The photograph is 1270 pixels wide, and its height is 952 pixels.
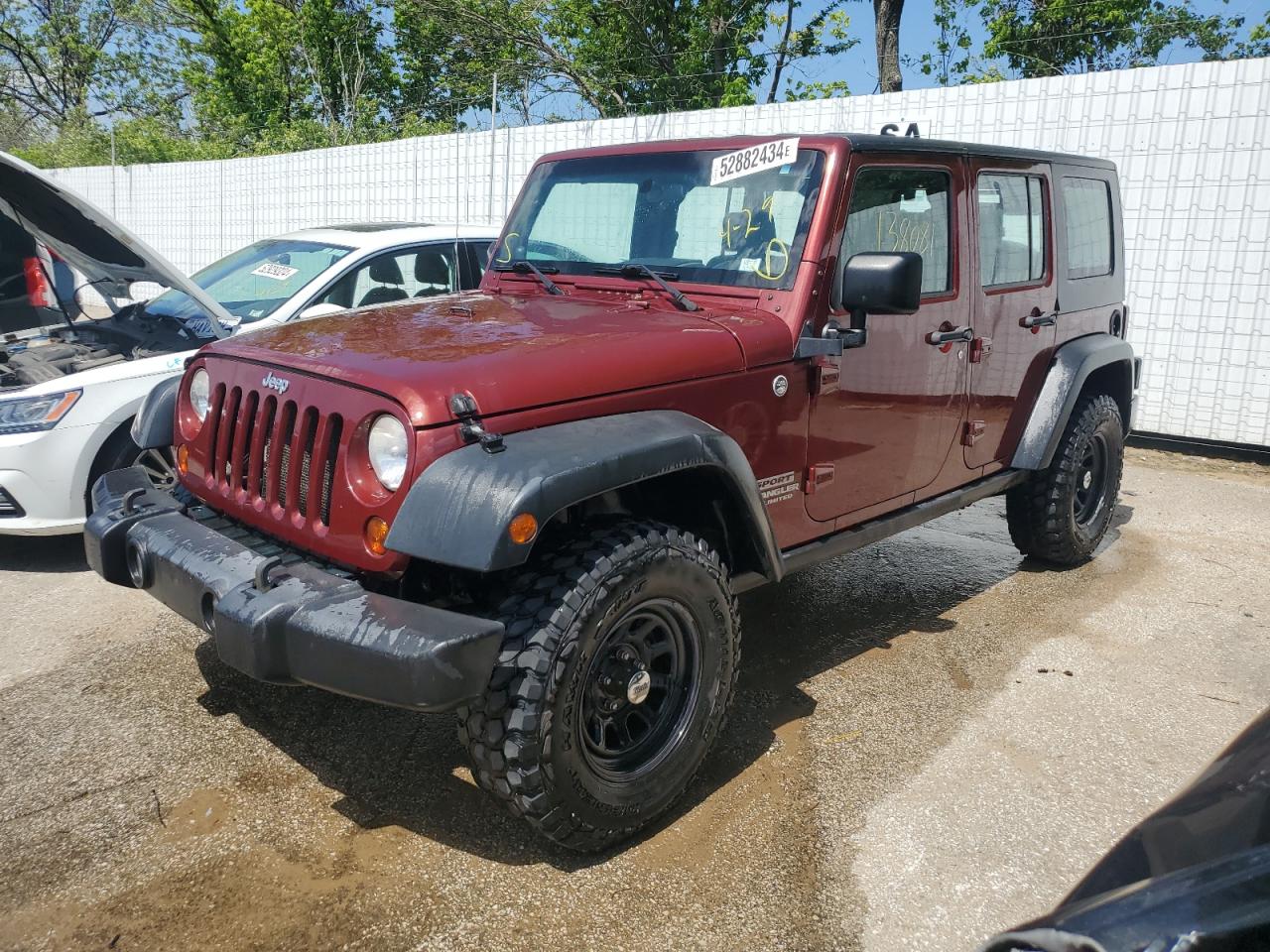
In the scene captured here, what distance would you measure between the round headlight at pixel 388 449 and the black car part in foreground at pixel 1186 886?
167cm

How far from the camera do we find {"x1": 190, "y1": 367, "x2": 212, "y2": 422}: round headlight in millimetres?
3180

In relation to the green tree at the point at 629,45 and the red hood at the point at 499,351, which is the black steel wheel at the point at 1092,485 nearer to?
the red hood at the point at 499,351

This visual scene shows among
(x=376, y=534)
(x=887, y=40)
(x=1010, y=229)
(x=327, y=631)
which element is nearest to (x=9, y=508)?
(x=376, y=534)

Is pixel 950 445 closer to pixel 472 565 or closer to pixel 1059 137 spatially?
pixel 472 565

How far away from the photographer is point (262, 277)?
20.3ft

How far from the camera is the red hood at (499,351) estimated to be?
2.49 metres

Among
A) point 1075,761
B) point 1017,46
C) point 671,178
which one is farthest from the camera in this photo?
point 1017,46

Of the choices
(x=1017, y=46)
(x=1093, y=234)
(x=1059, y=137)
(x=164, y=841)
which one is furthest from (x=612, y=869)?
(x=1017, y=46)

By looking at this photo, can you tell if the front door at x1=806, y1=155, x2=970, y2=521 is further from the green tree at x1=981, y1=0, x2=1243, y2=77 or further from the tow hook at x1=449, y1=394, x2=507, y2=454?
the green tree at x1=981, y1=0, x2=1243, y2=77

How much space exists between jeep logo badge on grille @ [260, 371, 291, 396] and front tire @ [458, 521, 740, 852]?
2.82ft

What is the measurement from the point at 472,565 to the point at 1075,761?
7.19 feet

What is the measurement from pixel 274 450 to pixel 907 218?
238cm

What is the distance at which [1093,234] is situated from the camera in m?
4.95

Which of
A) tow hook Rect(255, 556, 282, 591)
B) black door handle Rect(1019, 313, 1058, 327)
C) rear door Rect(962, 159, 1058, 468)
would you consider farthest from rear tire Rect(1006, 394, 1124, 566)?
tow hook Rect(255, 556, 282, 591)
